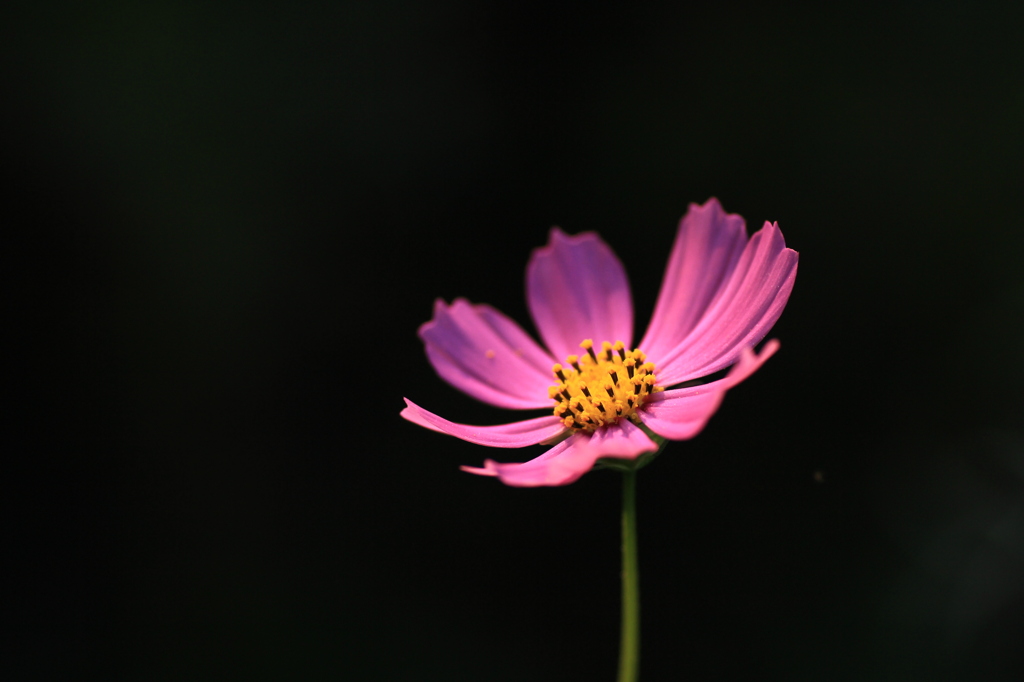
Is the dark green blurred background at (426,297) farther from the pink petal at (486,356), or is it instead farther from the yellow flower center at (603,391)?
the yellow flower center at (603,391)

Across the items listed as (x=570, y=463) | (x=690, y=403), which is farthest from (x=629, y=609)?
(x=690, y=403)

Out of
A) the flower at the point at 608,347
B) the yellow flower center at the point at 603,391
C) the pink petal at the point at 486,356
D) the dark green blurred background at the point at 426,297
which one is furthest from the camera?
the dark green blurred background at the point at 426,297

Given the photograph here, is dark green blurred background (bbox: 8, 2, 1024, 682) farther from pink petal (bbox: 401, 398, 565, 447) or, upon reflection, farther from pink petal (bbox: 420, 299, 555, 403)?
pink petal (bbox: 401, 398, 565, 447)

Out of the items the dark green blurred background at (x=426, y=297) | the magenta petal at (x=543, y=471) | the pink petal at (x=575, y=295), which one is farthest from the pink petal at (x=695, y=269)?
the dark green blurred background at (x=426, y=297)

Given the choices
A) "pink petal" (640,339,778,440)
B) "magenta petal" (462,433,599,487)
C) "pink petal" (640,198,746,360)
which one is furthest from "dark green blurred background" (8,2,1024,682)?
"magenta petal" (462,433,599,487)

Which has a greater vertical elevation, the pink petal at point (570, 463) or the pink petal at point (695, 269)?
the pink petal at point (695, 269)

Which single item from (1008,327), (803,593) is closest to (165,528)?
(803,593)

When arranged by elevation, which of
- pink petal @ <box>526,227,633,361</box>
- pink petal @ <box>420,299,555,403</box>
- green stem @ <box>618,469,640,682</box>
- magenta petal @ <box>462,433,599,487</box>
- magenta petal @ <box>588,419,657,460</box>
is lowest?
green stem @ <box>618,469,640,682</box>

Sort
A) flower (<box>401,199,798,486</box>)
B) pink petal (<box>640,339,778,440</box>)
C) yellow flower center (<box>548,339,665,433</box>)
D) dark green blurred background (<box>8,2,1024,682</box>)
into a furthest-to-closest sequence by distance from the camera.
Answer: dark green blurred background (<box>8,2,1024,682</box>), yellow flower center (<box>548,339,665,433</box>), flower (<box>401,199,798,486</box>), pink petal (<box>640,339,778,440</box>)
